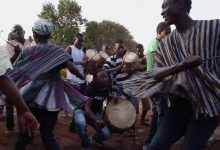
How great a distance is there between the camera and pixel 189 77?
323 centimetres

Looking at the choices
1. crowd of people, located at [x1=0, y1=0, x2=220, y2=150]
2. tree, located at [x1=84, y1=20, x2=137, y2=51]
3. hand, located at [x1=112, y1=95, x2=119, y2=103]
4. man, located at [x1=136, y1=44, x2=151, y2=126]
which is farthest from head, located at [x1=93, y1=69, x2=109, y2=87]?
tree, located at [x1=84, y1=20, x2=137, y2=51]

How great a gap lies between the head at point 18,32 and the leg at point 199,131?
4.44 metres

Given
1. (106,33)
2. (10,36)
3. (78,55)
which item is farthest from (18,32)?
(106,33)

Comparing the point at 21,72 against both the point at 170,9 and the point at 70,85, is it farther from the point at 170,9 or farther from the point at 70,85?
the point at 170,9

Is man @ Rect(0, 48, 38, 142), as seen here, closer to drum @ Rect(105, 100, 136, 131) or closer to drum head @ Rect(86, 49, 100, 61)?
drum @ Rect(105, 100, 136, 131)

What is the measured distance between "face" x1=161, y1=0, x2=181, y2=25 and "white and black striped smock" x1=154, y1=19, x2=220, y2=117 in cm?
15

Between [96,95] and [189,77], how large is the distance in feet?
11.2

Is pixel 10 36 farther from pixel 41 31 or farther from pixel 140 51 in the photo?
pixel 140 51

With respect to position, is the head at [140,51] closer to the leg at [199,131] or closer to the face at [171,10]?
the face at [171,10]

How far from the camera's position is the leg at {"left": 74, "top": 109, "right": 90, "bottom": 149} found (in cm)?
609

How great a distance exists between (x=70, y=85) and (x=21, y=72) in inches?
23.5

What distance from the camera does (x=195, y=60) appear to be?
3072 millimetres

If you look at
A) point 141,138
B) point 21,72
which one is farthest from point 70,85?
point 141,138

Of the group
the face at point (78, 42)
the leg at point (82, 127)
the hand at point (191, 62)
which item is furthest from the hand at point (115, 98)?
the hand at point (191, 62)
